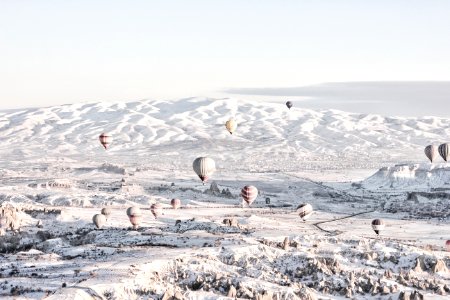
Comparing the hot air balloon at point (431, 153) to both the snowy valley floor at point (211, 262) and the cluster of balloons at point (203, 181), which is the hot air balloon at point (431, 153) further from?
the snowy valley floor at point (211, 262)

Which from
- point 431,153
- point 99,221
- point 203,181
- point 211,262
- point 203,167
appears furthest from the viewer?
point 431,153

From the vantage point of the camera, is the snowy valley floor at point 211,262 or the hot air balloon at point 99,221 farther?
the hot air balloon at point 99,221

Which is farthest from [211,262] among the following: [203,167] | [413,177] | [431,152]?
[413,177]

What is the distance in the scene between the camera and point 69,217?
93.4 meters

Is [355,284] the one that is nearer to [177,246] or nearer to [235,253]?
[235,253]

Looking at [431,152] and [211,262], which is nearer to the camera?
[211,262]

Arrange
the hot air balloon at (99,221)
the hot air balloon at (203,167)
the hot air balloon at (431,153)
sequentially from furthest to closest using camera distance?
the hot air balloon at (431,153) < the hot air balloon at (99,221) < the hot air balloon at (203,167)

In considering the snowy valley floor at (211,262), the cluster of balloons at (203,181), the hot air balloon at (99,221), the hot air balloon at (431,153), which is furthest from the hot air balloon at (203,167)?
the hot air balloon at (431,153)

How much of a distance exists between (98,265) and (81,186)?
4059 inches

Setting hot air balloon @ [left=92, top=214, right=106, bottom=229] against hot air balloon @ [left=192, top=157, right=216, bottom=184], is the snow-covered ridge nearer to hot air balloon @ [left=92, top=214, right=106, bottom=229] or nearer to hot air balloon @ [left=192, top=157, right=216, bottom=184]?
hot air balloon @ [left=192, top=157, right=216, bottom=184]

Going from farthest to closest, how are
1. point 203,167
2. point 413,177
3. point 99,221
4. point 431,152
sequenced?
1. point 413,177
2. point 431,152
3. point 99,221
4. point 203,167

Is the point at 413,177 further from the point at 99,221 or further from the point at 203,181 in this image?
the point at 99,221

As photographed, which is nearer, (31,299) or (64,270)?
(31,299)

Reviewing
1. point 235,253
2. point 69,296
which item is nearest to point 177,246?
point 235,253
